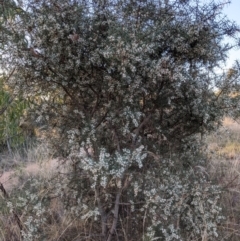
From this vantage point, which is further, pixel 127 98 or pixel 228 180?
pixel 228 180

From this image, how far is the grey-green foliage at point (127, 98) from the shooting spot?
2.75m

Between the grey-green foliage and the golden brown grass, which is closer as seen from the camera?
the grey-green foliage

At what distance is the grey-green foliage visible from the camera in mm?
2752

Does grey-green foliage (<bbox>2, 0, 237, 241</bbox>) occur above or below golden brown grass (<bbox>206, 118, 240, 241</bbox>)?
above

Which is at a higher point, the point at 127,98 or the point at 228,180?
the point at 127,98

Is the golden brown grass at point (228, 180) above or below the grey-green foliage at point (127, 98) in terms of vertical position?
below

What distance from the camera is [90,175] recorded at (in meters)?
3.07

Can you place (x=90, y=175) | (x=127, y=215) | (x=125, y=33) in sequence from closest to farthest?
(x=125, y=33) < (x=90, y=175) < (x=127, y=215)

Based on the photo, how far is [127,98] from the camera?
2.90m

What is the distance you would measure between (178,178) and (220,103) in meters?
0.67

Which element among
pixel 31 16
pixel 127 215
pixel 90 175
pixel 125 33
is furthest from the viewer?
pixel 127 215

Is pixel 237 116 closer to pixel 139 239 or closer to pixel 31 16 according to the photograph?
pixel 139 239

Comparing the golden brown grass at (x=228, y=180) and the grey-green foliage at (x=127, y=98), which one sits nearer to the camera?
the grey-green foliage at (x=127, y=98)

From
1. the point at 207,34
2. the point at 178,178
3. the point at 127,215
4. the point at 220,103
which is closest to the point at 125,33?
the point at 207,34
